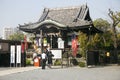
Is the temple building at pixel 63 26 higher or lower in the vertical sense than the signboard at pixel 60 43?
higher

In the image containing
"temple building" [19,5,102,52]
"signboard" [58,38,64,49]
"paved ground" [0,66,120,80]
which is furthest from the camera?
"signboard" [58,38,64,49]

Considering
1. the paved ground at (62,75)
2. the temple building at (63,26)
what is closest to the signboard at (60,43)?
the temple building at (63,26)

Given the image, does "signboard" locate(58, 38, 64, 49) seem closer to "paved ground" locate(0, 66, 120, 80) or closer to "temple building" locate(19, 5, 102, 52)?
"temple building" locate(19, 5, 102, 52)

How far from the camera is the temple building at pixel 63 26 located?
91.8 feet

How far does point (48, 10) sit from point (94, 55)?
11.0 metres

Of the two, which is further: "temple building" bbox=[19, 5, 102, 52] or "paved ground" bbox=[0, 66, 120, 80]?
"temple building" bbox=[19, 5, 102, 52]

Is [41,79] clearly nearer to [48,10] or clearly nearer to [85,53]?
[85,53]

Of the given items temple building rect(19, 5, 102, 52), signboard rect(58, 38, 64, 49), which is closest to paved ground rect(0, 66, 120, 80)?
temple building rect(19, 5, 102, 52)

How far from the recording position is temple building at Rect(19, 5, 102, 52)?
91.8 feet

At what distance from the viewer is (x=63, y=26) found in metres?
27.4

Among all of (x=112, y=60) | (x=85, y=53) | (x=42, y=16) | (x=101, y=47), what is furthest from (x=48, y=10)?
(x=85, y=53)

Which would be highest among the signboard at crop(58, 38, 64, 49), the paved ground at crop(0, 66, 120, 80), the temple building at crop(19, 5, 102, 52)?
the temple building at crop(19, 5, 102, 52)

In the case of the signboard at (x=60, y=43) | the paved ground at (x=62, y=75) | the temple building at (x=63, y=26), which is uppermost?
the temple building at (x=63, y=26)

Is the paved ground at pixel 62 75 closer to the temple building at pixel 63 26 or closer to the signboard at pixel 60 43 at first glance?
the temple building at pixel 63 26
